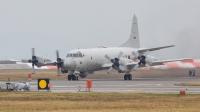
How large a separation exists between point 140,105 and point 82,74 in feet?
150

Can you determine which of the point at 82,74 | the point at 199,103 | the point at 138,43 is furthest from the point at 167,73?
the point at 199,103

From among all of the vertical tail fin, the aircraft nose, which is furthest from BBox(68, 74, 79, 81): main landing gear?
the vertical tail fin

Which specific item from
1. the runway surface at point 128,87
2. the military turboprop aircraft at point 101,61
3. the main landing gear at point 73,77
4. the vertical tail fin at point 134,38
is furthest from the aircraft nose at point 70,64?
the vertical tail fin at point 134,38

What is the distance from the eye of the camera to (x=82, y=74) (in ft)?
251

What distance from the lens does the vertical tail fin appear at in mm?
84062

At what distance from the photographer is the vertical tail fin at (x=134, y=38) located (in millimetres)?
84062

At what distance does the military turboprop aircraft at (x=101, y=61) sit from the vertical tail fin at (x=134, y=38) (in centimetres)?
407

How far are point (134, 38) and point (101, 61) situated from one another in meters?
11.0

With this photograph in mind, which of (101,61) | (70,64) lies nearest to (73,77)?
(70,64)

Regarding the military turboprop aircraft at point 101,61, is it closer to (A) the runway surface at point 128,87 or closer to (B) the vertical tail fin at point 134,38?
(B) the vertical tail fin at point 134,38

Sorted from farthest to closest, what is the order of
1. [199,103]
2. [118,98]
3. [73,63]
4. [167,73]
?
[167,73] < [73,63] < [118,98] < [199,103]

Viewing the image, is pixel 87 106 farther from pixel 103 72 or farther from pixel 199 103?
pixel 103 72

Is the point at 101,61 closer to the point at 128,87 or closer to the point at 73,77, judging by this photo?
the point at 73,77

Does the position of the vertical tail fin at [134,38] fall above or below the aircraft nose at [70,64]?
above
